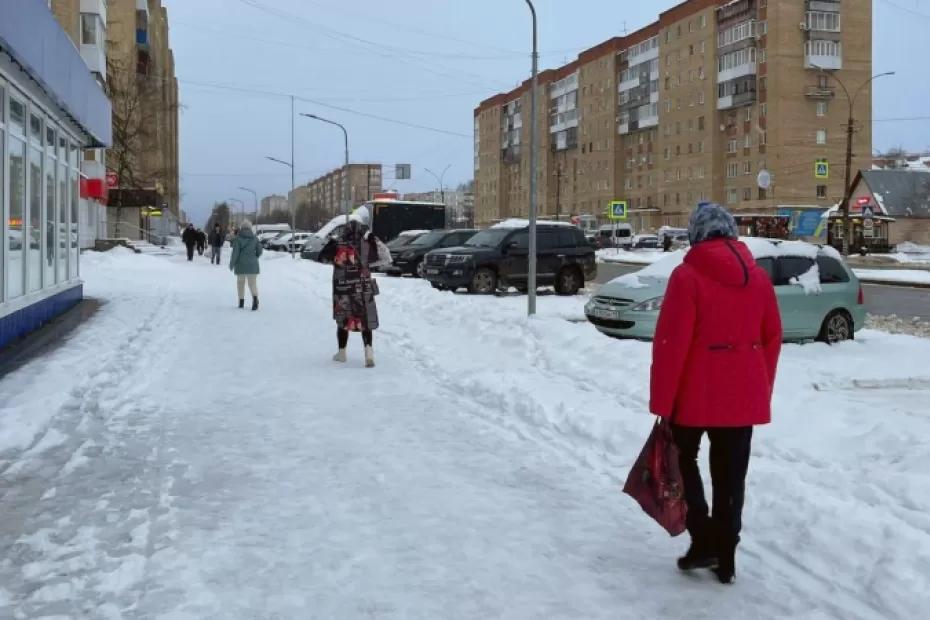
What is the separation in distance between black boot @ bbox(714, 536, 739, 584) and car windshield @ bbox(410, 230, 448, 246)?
93.9 feet

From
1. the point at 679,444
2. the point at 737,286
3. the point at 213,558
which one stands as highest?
the point at 737,286

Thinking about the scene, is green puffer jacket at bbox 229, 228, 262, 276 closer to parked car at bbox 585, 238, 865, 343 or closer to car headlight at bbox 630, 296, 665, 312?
parked car at bbox 585, 238, 865, 343

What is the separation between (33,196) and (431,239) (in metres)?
20.8

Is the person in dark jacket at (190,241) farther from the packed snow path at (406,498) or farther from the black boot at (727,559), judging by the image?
the black boot at (727,559)

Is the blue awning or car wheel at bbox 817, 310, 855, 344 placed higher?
the blue awning

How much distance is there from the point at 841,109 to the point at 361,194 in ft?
318

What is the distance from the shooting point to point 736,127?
8088 centimetres

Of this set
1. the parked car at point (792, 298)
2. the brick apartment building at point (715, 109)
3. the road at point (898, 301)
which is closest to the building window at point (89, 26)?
the road at point (898, 301)

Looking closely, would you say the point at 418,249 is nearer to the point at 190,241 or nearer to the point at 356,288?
the point at 190,241

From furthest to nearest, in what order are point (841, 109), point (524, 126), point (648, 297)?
point (524, 126) → point (841, 109) → point (648, 297)

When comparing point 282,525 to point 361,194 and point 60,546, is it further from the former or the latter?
point 361,194

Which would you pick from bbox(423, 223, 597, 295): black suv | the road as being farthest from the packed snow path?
bbox(423, 223, 597, 295): black suv

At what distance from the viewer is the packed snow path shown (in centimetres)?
400

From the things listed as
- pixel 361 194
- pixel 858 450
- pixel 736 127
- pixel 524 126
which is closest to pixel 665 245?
pixel 736 127
